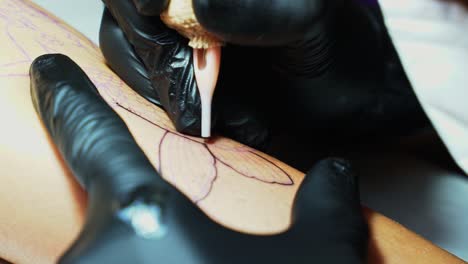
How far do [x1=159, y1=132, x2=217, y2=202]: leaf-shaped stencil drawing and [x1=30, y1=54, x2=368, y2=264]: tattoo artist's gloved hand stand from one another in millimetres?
51

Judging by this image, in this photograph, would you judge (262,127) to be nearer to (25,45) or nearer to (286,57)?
(286,57)

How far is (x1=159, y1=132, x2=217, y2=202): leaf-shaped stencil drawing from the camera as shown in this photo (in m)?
0.49

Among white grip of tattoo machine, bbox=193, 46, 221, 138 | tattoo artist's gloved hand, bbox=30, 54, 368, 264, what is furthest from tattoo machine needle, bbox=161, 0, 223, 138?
tattoo artist's gloved hand, bbox=30, 54, 368, 264

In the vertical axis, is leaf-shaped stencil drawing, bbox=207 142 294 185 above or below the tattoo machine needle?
below

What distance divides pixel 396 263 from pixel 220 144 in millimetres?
225

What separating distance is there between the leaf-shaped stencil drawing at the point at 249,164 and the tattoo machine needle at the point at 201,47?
26 millimetres

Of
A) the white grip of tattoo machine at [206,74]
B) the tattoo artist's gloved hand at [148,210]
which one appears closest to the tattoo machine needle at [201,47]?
the white grip of tattoo machine at [206,74]

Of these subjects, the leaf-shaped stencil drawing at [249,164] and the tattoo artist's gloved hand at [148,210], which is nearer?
the tattoo artist's gloved hand at [148,210]

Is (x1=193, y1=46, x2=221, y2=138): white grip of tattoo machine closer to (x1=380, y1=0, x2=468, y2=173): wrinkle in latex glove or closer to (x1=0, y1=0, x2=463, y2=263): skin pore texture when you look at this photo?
(x1=0, y1=0, x2=463, y2=263): skin pore texture

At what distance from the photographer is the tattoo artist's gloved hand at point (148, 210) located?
1.26 ft

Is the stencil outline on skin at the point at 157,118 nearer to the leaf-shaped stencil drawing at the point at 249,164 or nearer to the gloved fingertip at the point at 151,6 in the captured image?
the leaf-shaped stencil drawing at the point at 249,164

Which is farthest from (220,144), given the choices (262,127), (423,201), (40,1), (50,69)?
(40,1)

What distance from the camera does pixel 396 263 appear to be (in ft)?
1.67

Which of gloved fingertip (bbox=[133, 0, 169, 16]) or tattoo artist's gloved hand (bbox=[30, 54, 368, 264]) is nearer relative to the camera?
tattoo artist's gloved hand (bbox=[30, 54, 368, 264])
